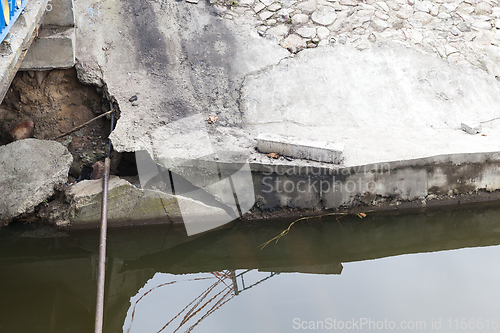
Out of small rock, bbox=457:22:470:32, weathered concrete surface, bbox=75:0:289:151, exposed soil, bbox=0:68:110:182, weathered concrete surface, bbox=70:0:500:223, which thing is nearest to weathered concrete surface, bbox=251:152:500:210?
weathered concrete surface, bbox=70:0:500:223

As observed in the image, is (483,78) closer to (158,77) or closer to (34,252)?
(158,77)

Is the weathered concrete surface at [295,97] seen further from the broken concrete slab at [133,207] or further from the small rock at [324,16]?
the broken concrete slab at [133,207]

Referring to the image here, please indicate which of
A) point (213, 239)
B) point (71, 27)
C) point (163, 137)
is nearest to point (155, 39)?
point (71, 27)

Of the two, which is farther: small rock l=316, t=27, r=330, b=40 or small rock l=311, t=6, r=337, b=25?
small rock l=311, t=6, r=337, b=25

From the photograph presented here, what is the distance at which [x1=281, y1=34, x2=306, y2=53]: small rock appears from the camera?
5.90m

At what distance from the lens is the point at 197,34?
5.93m

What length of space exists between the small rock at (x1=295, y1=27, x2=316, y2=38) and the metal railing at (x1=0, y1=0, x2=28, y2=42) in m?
3.77

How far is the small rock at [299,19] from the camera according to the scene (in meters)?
6.21

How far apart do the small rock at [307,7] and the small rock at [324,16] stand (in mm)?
86

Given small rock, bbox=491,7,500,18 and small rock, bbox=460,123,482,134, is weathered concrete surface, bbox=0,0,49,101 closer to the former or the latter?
small rock, bbox=460,123,482,134

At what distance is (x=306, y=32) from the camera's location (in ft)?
20.0

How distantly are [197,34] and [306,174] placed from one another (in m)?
2.82

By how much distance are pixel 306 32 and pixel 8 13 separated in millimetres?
4094

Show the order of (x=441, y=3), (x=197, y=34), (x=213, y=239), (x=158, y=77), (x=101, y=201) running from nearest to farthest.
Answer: (x=101, y=201) < (x=213, y=239) < (x=158, y=77) < (x=197, y=34) < (x=441, y=3)
